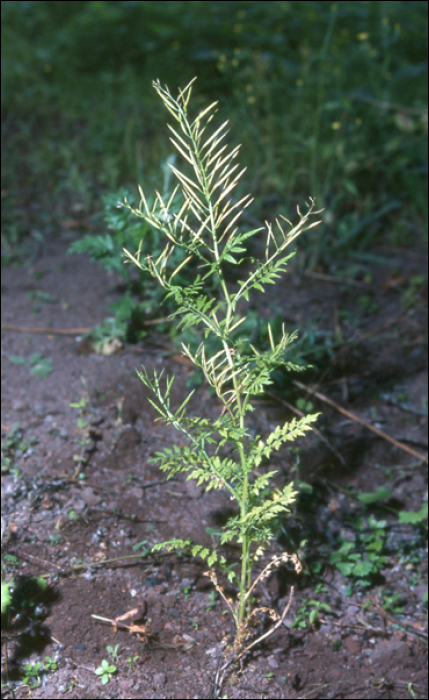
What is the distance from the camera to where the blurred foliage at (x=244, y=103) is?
3.54 m

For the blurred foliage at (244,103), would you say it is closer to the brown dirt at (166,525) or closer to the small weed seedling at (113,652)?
the brown dirt at (166,525)

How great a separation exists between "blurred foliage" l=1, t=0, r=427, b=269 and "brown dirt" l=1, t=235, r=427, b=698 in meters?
0.89

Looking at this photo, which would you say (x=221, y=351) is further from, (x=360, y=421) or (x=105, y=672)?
(x=360, y=421)

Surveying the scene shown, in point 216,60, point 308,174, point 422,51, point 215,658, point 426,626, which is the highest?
point 422,51

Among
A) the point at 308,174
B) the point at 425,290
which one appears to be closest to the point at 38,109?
the point at 308,174

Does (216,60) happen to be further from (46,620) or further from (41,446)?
(46,620)

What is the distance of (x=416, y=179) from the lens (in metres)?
3.58

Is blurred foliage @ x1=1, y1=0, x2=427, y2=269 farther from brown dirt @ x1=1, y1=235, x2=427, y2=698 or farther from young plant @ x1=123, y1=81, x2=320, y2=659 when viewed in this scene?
young plant @ x1=123, y1=81, x2=320, y2=659

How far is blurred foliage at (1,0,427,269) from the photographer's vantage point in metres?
3.54

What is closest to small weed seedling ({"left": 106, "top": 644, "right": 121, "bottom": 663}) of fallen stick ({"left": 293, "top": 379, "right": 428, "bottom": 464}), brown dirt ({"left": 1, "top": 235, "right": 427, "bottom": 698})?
brown dirt ({"left": 1, "top": 235, "right": 427, "bottom": 698})

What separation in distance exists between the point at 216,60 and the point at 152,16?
0.75m

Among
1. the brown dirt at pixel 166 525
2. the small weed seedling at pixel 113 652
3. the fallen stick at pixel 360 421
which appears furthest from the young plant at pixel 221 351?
the fallen stick at pixel 360 421

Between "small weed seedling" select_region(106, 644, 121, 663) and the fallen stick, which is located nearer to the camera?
"small weed seedling" select_region(106, 644, 121, 663)

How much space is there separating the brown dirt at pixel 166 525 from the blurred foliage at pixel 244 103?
0.89m
